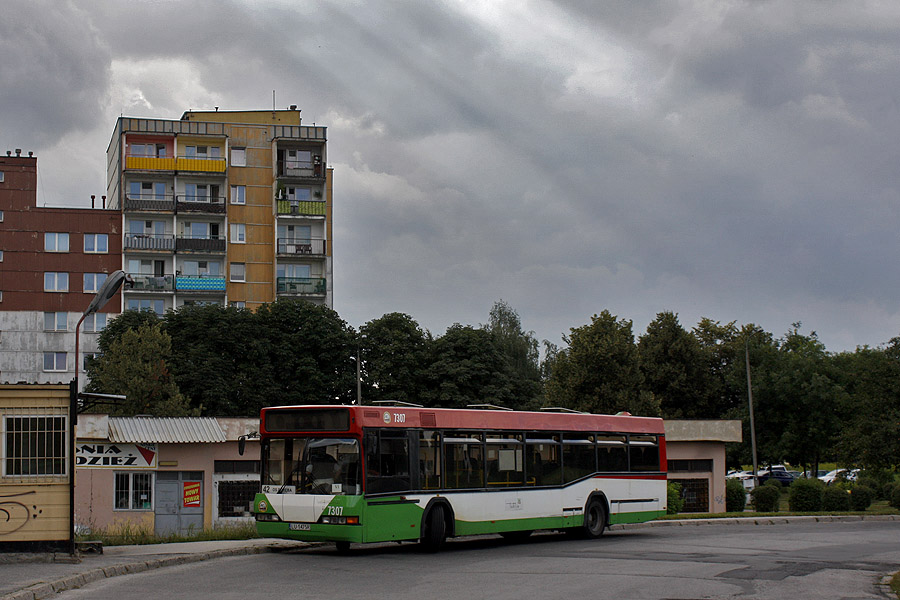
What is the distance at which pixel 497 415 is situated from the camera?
21.6 meters

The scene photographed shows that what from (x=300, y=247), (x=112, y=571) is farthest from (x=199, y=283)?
(x=112, y=571)

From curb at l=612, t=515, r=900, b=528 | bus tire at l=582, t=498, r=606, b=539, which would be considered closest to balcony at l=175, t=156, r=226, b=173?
curb at l=612, t=515, r=900, b=528

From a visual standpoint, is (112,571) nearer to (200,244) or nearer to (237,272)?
(200,244)

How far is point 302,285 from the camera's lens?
258ft

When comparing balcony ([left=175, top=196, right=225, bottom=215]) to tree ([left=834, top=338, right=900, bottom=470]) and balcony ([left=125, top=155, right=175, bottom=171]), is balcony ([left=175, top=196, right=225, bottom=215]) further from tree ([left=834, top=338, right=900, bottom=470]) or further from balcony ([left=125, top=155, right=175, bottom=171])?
tree ([left=834, top=338, right=900, bottom=470])

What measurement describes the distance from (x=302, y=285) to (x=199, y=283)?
25.1 ft

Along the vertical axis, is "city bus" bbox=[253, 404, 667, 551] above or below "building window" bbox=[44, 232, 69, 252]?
below

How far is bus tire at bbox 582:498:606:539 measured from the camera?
2370 centimetres

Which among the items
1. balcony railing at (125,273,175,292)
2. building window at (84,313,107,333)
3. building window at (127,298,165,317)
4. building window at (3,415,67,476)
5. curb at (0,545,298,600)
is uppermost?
balcony railing at (125,273,175,292)

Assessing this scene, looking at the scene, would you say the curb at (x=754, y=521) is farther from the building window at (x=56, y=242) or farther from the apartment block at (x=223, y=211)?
the building window at (x=56, y=242)

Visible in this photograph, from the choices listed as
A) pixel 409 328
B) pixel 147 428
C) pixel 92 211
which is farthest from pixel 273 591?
pixel 92 211

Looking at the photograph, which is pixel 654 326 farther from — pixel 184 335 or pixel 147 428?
pixel 147 428

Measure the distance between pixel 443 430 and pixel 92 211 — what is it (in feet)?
203

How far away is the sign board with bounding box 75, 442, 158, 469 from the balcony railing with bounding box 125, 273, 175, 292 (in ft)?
134
